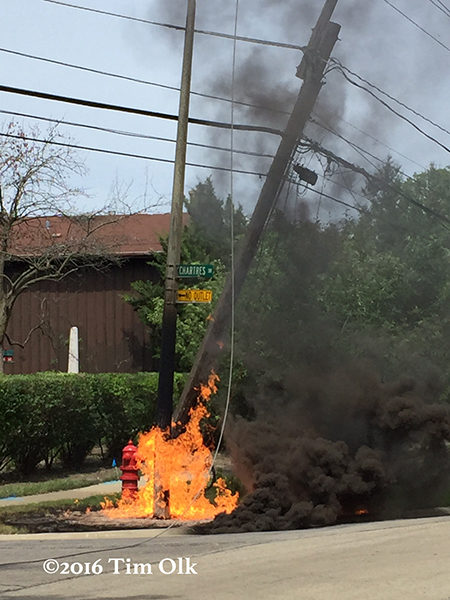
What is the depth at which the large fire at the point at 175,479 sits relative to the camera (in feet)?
45.0

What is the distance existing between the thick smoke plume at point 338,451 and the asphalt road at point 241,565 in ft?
3.20

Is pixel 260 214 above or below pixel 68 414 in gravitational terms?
above

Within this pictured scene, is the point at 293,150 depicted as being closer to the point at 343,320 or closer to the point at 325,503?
the point at 325,503

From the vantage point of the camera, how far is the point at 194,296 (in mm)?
13914

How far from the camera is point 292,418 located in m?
15.6

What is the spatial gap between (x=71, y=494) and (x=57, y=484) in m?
0.96

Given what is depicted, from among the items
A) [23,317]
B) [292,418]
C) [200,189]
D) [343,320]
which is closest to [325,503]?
[292,418]

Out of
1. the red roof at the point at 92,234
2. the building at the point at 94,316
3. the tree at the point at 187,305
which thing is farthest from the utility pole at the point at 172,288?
the building at the point at 94,316

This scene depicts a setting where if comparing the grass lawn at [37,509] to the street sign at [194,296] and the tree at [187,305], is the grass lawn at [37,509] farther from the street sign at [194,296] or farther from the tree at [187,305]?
the tree at [187,305]

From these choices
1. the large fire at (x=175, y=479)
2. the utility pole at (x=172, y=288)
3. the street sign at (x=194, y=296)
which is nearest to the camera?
the large fire at (x=175, y=479)

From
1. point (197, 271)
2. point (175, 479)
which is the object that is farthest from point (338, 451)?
point (197, 271)

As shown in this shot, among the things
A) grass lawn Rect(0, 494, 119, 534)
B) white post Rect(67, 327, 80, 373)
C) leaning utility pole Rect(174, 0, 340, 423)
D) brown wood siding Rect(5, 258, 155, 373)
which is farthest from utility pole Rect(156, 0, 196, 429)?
white post Rect(67, 327, 80, 373)

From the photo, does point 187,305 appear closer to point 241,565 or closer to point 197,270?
point 197,270

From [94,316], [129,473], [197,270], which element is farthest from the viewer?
[94,316]
